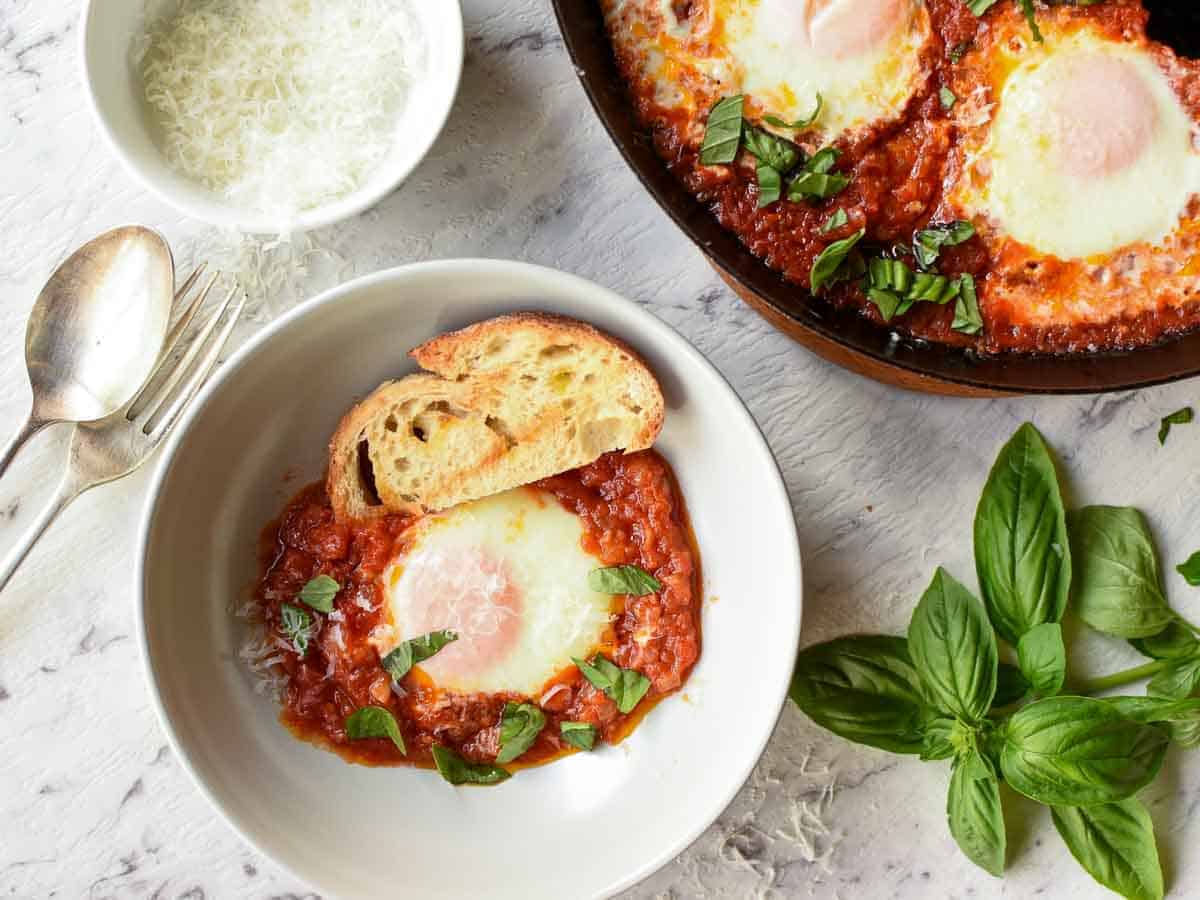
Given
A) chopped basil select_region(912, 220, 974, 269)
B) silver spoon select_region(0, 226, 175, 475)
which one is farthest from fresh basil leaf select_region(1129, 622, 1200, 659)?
silver spoon select_region(0, 226, 175, 475)

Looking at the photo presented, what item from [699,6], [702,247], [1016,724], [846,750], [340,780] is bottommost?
[846,750]

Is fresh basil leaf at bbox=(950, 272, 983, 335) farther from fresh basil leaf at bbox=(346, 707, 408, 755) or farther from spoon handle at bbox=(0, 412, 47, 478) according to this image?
spoon handle at bbox=(0, 412, 47, 478)

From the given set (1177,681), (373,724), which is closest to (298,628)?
(373,724)

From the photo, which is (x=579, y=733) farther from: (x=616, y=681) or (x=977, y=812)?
(x=977, y=812)

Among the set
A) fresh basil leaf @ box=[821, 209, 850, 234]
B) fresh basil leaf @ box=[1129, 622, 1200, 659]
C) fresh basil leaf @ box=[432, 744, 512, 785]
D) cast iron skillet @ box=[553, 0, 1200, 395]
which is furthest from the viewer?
fresh basil leaf @ box=[1129, 622, 1200, 659]

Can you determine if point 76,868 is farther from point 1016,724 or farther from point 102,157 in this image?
point 1016,724

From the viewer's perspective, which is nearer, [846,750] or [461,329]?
[461,329]

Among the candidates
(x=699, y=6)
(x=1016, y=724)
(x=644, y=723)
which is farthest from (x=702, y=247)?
(x=1016, y=724)
